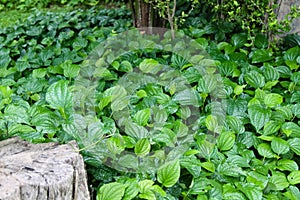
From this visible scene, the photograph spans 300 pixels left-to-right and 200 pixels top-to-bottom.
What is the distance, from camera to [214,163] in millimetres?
1958

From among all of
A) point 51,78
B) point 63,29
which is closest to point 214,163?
point 51,78

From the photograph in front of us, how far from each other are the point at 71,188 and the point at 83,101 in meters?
0.69

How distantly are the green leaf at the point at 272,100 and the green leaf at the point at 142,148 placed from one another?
795mm

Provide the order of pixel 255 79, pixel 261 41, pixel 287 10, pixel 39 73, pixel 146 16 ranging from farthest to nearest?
pixel 146 16 → pixel 287 10 → pixel 261 41 → pixel 39 73 → pixel 255 79

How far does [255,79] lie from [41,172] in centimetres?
151

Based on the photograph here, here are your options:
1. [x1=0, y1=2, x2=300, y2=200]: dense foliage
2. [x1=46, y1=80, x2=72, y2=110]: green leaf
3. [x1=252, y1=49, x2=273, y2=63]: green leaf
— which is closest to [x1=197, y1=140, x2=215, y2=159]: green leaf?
[x1=0, y1=2, x2=300, y2=200]: dense foliage

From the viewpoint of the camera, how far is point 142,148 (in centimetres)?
189

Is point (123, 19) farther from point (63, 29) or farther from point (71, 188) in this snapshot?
point (71, 188)

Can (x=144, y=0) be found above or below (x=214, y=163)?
above

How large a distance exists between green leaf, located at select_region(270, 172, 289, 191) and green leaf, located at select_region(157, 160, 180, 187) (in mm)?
454

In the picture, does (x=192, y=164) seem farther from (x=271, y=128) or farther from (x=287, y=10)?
(x=287, y=10)

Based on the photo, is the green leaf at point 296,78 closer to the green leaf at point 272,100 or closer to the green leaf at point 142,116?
the green leaf at point 272,100

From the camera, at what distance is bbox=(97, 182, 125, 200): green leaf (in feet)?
5.52

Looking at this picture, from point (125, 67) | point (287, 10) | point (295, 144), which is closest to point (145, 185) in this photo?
point (295, 144)
